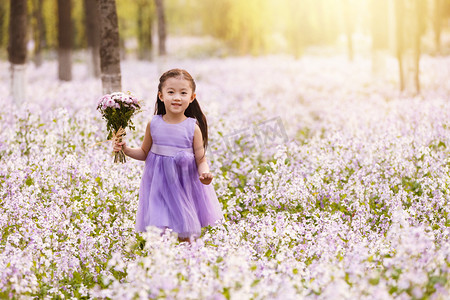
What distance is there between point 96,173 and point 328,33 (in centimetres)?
6443

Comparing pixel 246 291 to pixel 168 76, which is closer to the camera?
pixel 246 291

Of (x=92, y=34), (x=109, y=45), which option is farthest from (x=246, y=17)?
(x=109, y=45)

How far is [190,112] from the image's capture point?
527 centimetres

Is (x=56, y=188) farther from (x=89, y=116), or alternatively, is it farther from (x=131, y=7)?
(x=131, y=7)

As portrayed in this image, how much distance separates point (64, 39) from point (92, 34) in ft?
5.56

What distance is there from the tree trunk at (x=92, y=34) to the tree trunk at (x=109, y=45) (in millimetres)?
11448

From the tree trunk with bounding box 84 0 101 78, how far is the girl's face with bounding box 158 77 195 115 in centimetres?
1605

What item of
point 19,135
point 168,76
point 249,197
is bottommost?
point 249,197

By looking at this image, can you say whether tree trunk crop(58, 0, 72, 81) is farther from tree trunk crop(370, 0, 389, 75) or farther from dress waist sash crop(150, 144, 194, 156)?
dress waist sash crop(150, 144, 194, 156)

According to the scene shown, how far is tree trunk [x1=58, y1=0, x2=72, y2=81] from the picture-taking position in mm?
18094

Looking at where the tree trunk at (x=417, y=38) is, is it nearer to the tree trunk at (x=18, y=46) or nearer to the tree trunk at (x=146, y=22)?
the tree trunk at (x=18, y=46)

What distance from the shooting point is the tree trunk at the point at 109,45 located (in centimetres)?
875

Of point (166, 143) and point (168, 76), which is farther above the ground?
point (168, 76)

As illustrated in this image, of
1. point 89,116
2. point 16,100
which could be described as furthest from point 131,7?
point 89,116
